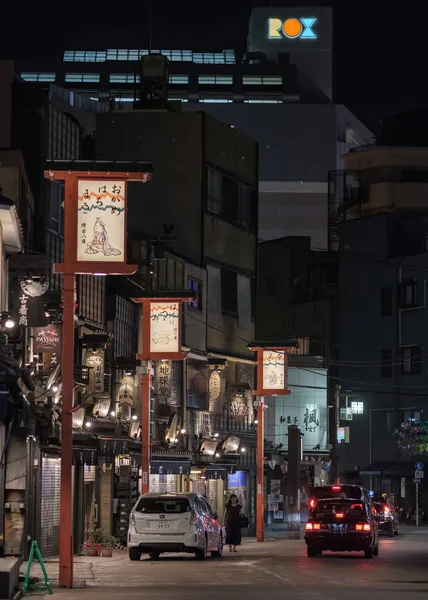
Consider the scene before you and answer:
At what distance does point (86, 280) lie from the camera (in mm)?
42125

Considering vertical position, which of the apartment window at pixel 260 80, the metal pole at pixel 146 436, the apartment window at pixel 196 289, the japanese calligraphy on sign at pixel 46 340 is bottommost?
the metal pole at pixel 146 436

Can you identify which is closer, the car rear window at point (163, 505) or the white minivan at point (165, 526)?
the white minivan at point (165, 526)

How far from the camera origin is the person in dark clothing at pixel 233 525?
41812 millimetres

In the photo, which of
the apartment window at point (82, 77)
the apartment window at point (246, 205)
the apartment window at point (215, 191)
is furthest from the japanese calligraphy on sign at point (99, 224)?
the apartment window at point (82, 77)

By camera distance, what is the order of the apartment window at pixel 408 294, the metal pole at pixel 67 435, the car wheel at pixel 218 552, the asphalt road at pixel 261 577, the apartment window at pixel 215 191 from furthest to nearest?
1. the apartment window at pixel 408 294
2. the apartment window at pixel 215 191
3. the car wheel at pixel 218 552
4. the metal pole at pixel 67 435
5. the asphalt road at pixel 261 577

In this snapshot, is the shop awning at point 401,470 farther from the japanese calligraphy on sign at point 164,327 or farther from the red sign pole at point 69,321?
the red sign pole at point 69,321

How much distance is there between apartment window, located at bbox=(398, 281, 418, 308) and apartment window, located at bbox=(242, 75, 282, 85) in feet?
131

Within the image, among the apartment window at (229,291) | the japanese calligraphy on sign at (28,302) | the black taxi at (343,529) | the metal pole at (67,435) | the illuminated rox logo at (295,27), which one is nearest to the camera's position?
the metal pole at (67,435)

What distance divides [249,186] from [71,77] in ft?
216

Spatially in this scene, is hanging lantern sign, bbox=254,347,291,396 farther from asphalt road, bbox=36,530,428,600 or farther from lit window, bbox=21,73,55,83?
lit window, bbox=21,73,55,83

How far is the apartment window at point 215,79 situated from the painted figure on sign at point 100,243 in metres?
97.7

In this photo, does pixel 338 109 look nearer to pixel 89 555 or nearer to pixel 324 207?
pixel 324 207

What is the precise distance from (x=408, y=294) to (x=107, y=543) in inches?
1856

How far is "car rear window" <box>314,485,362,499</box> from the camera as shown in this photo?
41.7 meters
